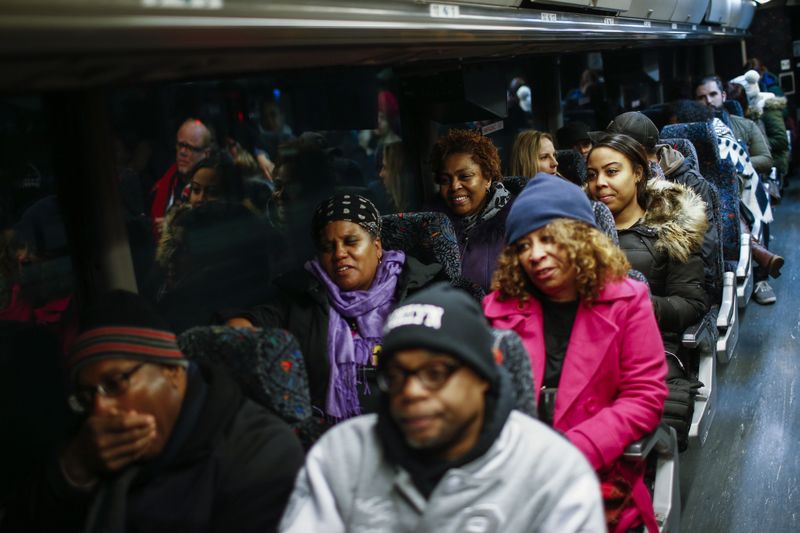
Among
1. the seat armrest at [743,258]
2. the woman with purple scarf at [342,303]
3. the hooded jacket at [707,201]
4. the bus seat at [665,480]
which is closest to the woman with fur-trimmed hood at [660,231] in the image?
the hooded jacket at [707,201]

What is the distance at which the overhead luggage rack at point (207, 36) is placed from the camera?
3.83 feet

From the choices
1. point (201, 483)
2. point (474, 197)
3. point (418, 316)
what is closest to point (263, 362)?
point (201, 483)

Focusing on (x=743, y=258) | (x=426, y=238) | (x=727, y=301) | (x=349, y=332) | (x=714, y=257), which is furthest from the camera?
(x=743, y=258)

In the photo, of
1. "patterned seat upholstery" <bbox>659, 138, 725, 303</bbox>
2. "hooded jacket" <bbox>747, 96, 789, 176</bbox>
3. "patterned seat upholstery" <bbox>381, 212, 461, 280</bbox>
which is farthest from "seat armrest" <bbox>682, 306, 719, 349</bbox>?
"hooded jacket" <bbox>747, 96, 789, 176</bbox>

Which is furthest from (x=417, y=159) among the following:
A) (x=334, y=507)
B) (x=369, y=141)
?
(x=334, y=507)

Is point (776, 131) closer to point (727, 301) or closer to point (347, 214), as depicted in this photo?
point (727, 301)

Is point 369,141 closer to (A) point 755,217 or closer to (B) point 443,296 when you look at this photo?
(B) point 443,296

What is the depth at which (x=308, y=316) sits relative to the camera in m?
2.58

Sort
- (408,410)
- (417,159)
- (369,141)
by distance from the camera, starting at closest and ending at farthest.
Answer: (408,410)
(369,141)
(417,159)

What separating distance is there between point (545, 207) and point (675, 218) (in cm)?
124

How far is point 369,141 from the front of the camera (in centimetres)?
394

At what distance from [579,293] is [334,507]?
1.03 meters

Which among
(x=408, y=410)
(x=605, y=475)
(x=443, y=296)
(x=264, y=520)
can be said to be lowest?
(x=605, y=475)

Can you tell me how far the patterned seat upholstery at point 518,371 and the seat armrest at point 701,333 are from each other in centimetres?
168
